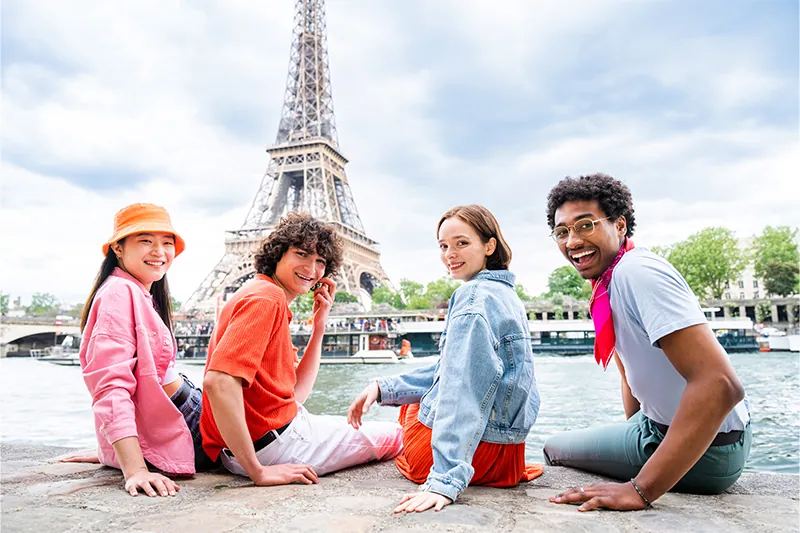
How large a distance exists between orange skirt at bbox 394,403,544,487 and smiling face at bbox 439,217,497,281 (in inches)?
28.4

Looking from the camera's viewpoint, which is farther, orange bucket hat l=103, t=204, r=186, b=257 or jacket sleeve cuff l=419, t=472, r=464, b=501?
orange bucket hat l=103, t=204, r=186, b=257

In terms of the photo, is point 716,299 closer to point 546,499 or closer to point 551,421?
point 551,421

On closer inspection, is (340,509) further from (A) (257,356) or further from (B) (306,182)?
(B) (306,182)

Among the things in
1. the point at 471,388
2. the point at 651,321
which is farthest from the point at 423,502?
the point at 651,321

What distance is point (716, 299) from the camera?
46531 millimetres

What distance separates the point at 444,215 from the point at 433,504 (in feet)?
4.01

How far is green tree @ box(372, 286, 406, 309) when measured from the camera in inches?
2110

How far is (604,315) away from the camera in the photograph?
2332 millimetres

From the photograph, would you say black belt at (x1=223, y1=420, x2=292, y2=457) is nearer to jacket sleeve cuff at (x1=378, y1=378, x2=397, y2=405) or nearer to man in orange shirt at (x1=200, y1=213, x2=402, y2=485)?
man in orange shirt at (x1=200, y1=213, x2=402, y2=485)

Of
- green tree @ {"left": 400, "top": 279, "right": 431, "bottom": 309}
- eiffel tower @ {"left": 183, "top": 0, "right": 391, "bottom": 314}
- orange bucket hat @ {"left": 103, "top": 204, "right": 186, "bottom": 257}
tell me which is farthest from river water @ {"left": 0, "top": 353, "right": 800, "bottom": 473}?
green tree @ {"left": 400, "top": 279, "right": 431, "bottom": 309}

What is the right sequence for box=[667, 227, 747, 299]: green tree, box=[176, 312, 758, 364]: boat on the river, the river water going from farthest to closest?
box=[667, 227, 747, 299]: green tree, box=[176, 312, 758, 364]: boat on the river, the river water

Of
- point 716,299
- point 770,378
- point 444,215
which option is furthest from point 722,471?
point 716,299

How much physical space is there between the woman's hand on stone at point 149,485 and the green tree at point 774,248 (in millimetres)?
55961

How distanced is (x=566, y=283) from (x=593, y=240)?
59.2 m
